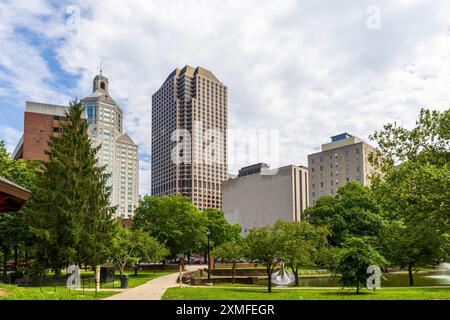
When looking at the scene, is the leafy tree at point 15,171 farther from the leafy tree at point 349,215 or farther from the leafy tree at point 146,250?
the leafy tree at point 349,215

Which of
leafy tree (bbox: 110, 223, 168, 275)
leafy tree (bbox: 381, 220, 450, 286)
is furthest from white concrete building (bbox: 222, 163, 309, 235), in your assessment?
leafy tree (bbox: 381, 220, 450, 286)

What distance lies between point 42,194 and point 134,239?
9.63 m

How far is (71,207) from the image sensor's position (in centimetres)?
3350

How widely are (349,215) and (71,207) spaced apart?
3686 centimetres

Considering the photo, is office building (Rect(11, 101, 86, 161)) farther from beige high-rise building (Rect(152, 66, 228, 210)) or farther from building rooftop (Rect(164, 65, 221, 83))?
building rooftop (Rect(164, 65, 221, 83))

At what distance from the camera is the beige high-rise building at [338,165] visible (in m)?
100

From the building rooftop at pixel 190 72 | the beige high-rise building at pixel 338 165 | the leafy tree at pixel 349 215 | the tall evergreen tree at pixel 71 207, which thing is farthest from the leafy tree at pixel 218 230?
the building rooftop at pixel 190 72

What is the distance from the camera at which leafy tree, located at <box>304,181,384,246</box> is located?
180 feet

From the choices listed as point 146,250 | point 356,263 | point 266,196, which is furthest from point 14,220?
point 266,196

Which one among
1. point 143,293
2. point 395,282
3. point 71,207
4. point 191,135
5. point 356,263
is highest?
point 191,135

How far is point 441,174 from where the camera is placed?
17297mm

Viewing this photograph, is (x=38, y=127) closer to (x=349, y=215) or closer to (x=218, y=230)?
(x=218, y=230)
